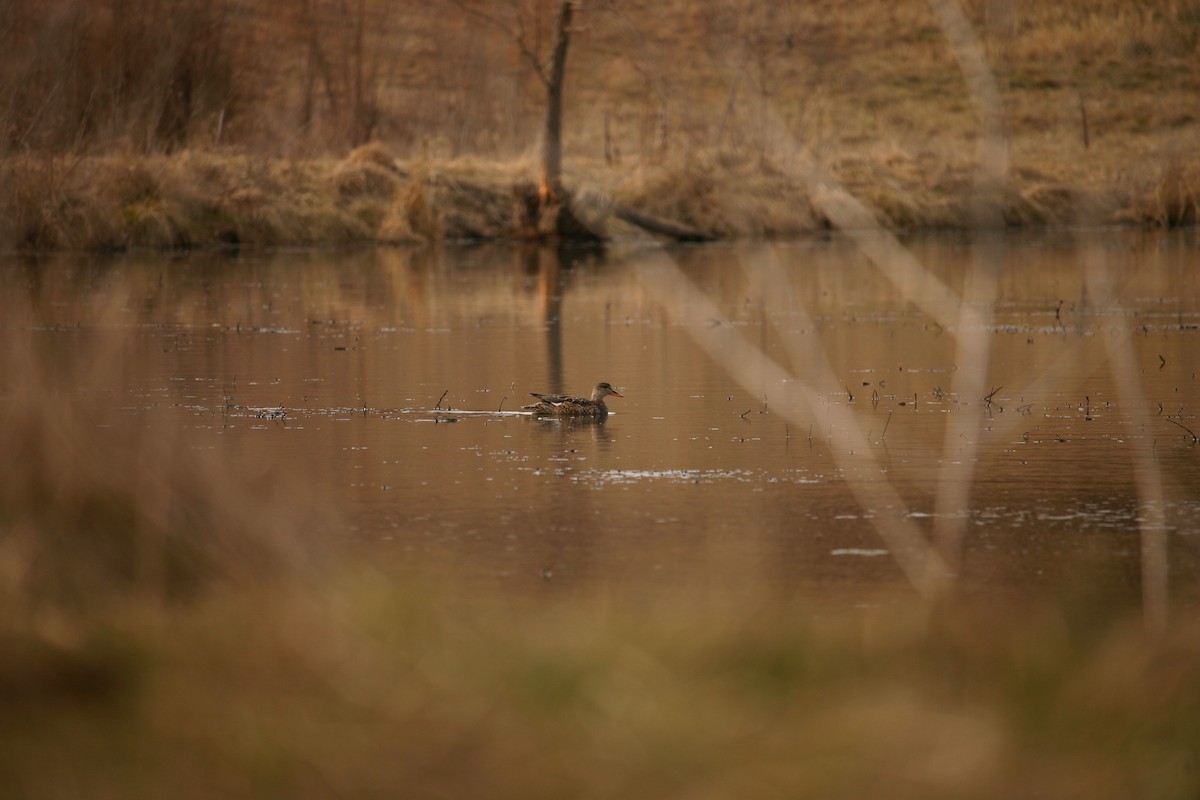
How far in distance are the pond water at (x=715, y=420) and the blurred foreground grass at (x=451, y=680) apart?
781mm

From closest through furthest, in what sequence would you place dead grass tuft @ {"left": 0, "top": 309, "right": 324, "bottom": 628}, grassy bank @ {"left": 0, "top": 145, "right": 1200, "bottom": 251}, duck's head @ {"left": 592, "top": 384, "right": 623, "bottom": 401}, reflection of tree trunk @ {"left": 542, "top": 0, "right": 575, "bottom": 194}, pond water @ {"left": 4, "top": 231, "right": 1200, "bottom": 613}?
dead grass tuft @ {"left": 0, "top": 309, "right": 324, "bottom": 628} < pond water @ {"left": 4, "top": 231, "right": 1200, "bottom": 613} < duck's head @ {"left": 592, "top": 384, "right": 623, "bottom": 401} < grassy bank @ {"left": 0, "top": 145, "right": 1200, "bottom": 251} < reflection of tree trunk @ {"left": 542, "top": 0, "right": 575, "bottom": 194}

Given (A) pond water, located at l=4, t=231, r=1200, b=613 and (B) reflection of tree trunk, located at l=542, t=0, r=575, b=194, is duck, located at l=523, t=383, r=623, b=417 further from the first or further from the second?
(B) reflection of tree trunk, located at l=542, t=0, r=575, b=194

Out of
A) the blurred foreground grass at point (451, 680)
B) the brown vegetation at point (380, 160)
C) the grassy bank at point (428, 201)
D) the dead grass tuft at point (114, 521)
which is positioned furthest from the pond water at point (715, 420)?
the grassy bank at point (428, 201)

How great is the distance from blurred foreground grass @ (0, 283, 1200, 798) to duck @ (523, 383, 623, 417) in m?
6.19

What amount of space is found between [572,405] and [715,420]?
1.02 m

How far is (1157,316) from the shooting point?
73.3ft

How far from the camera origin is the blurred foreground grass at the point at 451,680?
5777 millimetres

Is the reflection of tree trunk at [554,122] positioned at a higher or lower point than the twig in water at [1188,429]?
higher

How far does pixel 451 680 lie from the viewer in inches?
250

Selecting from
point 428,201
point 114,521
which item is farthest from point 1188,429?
point 428,201

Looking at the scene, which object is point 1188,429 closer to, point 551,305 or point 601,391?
point 601,391

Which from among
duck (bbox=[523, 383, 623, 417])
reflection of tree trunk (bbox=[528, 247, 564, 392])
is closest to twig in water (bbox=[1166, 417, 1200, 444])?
duck (bbox=[523, 383, 623, 417])

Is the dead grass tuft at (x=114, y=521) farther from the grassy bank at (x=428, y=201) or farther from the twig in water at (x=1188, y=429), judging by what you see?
the grassy bank at (x=428, y=201)

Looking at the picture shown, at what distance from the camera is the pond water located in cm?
908
